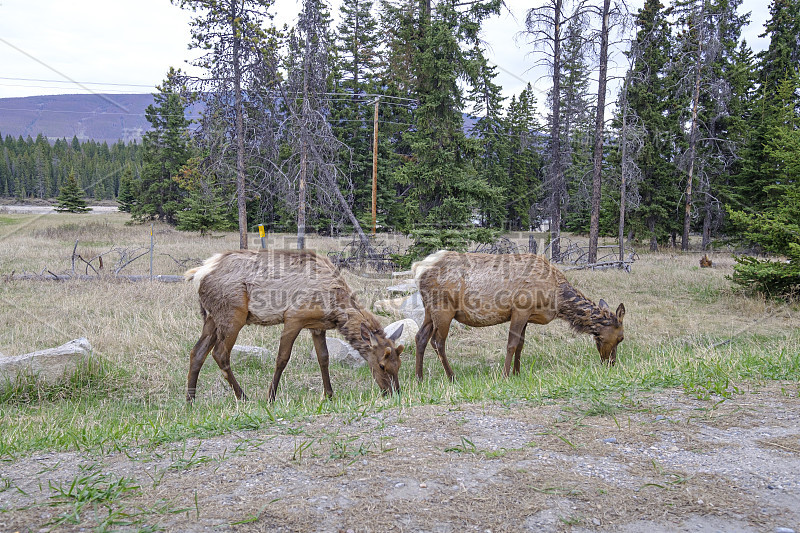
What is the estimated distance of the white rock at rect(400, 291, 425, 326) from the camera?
12.0m

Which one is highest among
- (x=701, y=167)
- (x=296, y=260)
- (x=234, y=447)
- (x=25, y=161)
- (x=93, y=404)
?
(x=25, y=161)

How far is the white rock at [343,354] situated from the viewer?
9.29 m

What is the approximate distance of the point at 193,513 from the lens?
2.97 m

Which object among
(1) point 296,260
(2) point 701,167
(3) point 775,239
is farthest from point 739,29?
(1) point 296,260

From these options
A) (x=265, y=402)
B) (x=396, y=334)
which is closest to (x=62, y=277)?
(x=265, y=402)

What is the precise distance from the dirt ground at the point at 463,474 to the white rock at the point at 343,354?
4.35 meters

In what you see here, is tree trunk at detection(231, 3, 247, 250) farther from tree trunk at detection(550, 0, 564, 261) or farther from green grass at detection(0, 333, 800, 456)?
tree trunk at detection(550, 0, 564, 261)

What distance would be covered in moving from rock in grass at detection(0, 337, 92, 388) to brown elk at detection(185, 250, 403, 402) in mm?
1699

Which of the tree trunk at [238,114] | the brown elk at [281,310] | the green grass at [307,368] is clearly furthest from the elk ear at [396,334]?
the tree trunk at [238,114]

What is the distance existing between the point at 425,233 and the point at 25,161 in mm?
103262

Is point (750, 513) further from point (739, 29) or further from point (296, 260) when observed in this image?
point (739, 29)

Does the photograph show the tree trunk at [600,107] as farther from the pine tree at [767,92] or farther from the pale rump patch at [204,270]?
the pale rump patch at [204,270]

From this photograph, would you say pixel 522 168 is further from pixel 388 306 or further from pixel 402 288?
pixel 388 306

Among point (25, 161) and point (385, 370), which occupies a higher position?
point (25, 161)
